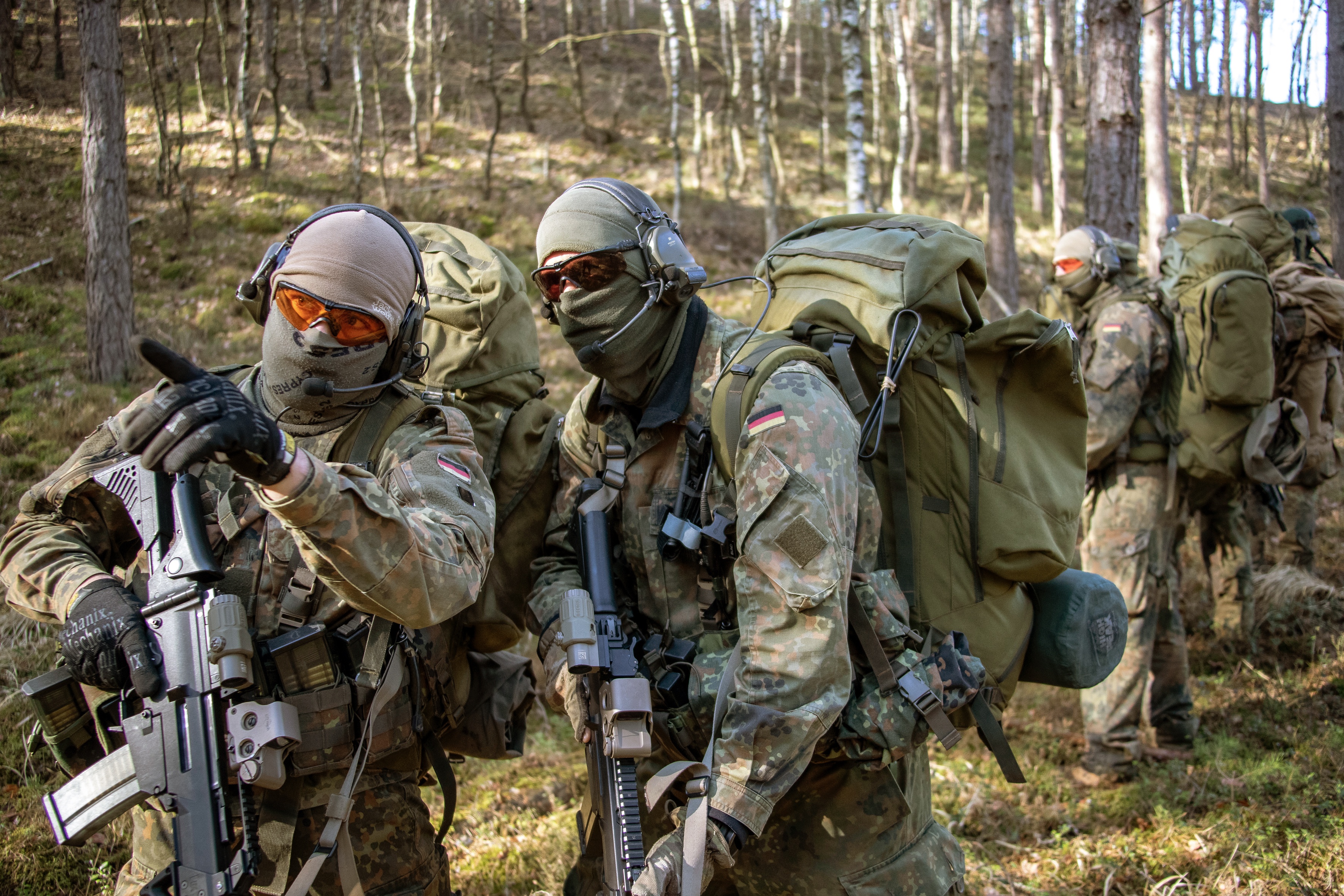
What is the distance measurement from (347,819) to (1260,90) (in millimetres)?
27529

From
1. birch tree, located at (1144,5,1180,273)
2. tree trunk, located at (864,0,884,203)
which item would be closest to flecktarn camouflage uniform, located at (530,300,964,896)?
birch tree, located at (1144,5,1180,273)

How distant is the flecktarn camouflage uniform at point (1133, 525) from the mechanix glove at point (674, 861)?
404cm

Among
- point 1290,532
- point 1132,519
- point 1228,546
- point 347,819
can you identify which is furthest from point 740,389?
point 1290,532

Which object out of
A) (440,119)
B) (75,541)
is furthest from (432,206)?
(75,541)

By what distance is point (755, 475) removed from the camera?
2.33 meters

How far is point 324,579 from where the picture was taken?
2.08 metres

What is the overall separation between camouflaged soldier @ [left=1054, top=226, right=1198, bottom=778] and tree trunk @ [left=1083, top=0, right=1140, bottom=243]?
172 centimetres

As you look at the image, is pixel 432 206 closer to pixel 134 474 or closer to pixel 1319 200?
pixel 134 474

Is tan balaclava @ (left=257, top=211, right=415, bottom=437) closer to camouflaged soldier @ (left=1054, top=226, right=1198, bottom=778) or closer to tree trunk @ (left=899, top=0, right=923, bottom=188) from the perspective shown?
camouflaged soldier @ (left=1054, top=226, right=1198, bottom=778)

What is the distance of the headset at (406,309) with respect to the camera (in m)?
2.62

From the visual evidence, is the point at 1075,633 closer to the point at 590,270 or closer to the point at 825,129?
the point at 590,270

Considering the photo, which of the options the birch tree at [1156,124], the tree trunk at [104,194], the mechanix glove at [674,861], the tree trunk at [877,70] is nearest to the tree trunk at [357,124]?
the tree trunk at [104,194]

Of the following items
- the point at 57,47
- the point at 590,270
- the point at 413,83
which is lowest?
the point at 590,270

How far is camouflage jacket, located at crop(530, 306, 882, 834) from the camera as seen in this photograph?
218 cm
